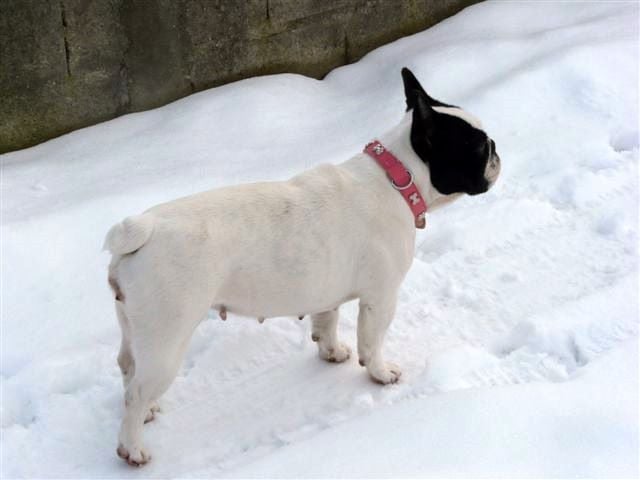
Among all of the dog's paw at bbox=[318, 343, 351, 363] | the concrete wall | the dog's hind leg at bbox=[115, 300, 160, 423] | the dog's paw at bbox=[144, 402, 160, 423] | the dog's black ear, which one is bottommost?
the dog's paw at bbox=[144, 402, 160, 423]

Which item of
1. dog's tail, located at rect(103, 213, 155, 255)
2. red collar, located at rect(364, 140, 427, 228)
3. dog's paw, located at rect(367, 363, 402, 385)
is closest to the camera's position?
dog's tail, located at rect(103, 213, 155, 255)

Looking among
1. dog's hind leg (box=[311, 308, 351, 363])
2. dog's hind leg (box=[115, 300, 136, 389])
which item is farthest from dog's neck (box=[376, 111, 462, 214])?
dog's hind leg (box=[115, 300, 136, 389])

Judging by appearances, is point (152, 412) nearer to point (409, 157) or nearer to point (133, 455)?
point (133, 455)

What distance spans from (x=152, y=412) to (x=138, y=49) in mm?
2614

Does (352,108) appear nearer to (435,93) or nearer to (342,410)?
(435,93)

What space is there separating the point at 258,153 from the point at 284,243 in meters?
2.06

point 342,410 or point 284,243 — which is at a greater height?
point 284,243

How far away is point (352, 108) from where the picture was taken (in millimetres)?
5043

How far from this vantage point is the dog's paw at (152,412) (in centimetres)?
293

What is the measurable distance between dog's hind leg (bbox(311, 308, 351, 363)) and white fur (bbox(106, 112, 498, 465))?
0.07m

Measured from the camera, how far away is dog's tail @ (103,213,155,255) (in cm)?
239

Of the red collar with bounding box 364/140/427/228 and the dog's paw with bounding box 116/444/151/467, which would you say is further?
the red collar with bounding box 364/140/427/228

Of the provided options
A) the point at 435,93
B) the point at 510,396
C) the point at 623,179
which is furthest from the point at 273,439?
the point at 435,93

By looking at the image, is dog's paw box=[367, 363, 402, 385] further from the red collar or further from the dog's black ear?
the dog's black ear
